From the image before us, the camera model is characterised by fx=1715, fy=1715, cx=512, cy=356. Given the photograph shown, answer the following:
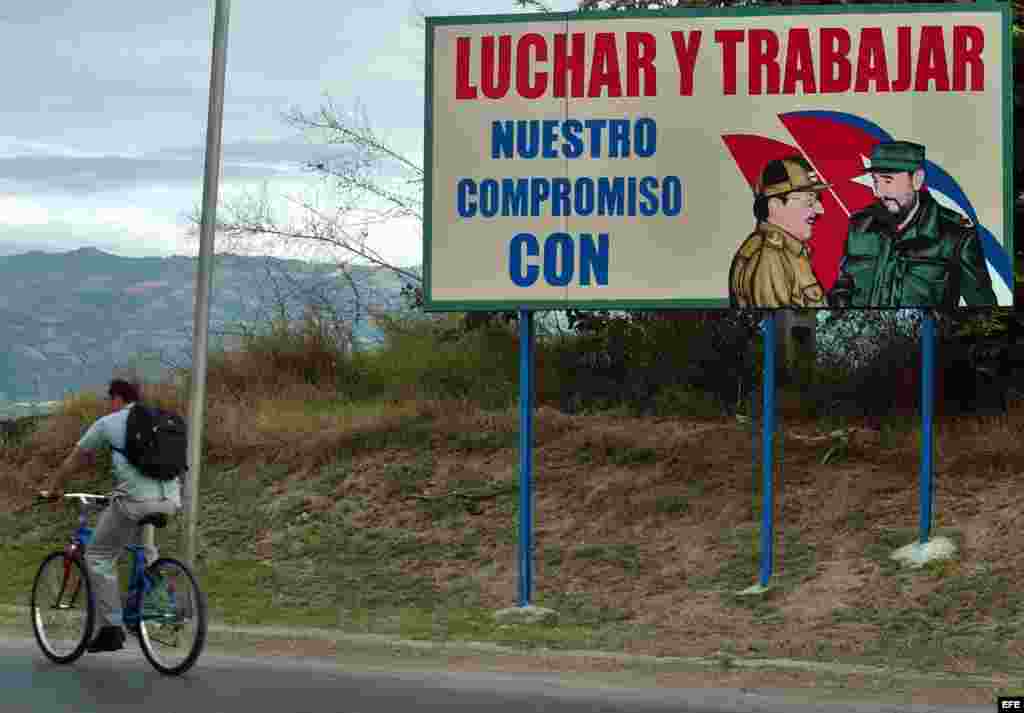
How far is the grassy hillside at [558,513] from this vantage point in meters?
14.0

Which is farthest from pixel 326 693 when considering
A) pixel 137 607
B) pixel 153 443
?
pixel 153 443

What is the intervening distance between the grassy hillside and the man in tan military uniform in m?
2.52

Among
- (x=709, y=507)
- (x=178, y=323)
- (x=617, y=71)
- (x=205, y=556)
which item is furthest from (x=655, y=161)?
(x=178, y=323)

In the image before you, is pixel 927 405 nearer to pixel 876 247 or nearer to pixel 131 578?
pixel 876 247

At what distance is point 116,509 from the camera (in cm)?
1134

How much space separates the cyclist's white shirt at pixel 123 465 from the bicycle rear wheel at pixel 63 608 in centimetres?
65

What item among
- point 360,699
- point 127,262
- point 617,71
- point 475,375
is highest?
point 127,262

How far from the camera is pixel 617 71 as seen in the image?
49.4 feet

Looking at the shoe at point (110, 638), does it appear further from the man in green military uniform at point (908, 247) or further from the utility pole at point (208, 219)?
the man in green military uniform at point (908, 247)

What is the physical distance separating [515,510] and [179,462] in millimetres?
7401

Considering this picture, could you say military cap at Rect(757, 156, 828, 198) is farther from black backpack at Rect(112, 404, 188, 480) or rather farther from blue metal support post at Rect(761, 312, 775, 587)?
black backpack at Rect(112, 404, 188, 480)

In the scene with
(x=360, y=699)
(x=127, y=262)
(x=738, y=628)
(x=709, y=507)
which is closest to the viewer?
(x=360, y=699)

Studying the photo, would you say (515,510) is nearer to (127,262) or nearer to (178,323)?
(178,323)

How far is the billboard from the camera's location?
14.8 meters
